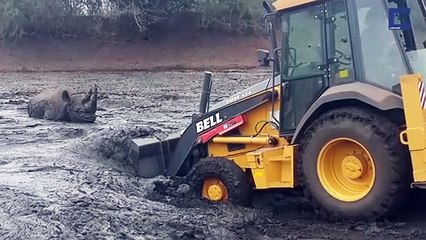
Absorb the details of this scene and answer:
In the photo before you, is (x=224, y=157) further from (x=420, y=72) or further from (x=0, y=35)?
(x=0, y=35)

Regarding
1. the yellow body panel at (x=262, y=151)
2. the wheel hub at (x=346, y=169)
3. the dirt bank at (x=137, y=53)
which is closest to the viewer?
the wheel hub at (x=346, y=169)

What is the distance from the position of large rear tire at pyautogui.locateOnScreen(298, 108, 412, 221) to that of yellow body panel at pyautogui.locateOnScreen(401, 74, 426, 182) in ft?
0.70

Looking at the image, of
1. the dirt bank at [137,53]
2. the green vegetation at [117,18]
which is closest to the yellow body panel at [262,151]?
the dirt bank at [137,53]

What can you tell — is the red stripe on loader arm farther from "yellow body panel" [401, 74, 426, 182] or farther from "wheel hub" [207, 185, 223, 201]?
"yellow body panel" [401, 74, 426, 182]

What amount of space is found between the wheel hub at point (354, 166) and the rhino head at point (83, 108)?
10220 millimetres

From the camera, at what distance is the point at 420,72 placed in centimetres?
796

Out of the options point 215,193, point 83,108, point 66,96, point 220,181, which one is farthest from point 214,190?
point 66,96

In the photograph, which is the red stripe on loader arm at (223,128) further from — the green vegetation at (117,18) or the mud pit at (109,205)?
the green vegetation at (117,18)

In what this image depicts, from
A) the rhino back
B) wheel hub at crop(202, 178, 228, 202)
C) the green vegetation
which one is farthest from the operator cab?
the green vegetation

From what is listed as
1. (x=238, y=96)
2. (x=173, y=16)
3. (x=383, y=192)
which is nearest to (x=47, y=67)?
(x=173, y=16)

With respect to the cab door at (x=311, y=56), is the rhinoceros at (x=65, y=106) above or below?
above

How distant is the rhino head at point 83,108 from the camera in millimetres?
17422

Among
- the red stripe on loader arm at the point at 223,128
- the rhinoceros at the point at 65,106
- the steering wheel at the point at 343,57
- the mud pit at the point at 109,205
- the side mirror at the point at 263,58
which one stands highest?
the rhinoceros at the point at 65,106

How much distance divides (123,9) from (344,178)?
3488 centimetres
